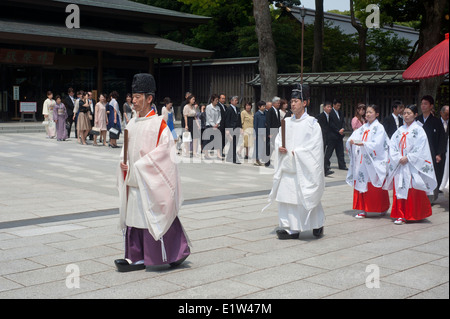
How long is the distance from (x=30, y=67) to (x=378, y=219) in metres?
21.2

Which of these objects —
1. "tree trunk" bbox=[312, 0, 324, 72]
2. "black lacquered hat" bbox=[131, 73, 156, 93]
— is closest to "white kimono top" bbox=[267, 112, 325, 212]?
"black lacquered hat" bbox=[131, 73, 156, 93]

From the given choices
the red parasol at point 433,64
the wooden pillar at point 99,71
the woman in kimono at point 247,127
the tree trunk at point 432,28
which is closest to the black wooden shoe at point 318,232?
the red parasol at point 433,64

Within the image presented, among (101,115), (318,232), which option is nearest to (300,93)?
Result: (318,232)

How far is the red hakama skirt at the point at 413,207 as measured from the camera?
7.52m

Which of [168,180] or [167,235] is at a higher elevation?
[168,180]

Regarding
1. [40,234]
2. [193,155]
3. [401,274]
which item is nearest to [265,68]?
[193,155]

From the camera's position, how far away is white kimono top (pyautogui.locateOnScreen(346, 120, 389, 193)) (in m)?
7.85

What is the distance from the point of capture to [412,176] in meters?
7.57

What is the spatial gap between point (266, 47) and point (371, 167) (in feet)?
26.3

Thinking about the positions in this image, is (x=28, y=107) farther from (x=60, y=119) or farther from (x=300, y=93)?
(x=300, y=93)

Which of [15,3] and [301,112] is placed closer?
[301,112]
